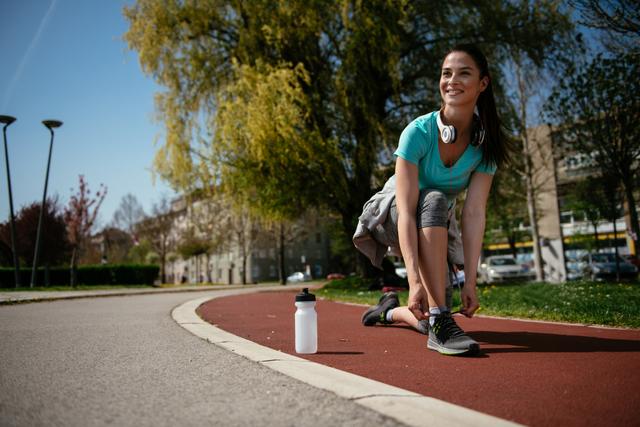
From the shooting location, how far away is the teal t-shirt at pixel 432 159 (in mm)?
3419

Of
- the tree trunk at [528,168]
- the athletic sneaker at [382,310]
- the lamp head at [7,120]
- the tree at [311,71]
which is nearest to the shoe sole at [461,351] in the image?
the athletic sneaker at [382,310]

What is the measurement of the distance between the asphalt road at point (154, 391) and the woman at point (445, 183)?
1.20 metres

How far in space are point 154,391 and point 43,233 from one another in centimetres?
3114

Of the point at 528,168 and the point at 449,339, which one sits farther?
the point at 528,168

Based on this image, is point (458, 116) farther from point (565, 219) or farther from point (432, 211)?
point (565, 219)

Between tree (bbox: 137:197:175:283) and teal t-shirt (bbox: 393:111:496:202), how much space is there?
41.6 meters

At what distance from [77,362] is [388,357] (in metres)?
1.88

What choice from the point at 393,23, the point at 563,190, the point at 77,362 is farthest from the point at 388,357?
the point at 563,190

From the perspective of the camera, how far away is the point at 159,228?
145 feet

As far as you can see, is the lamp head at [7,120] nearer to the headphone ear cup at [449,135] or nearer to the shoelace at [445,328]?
the headphone ear cup at [449,135]

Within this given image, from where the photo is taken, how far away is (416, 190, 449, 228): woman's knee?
3254mm

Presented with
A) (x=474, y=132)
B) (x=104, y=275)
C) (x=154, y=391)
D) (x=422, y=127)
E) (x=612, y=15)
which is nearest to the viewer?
(x=154, y=391)

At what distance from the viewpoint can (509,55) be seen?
47.1ft

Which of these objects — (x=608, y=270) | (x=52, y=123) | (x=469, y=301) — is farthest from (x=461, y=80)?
(x=608, y=270)
